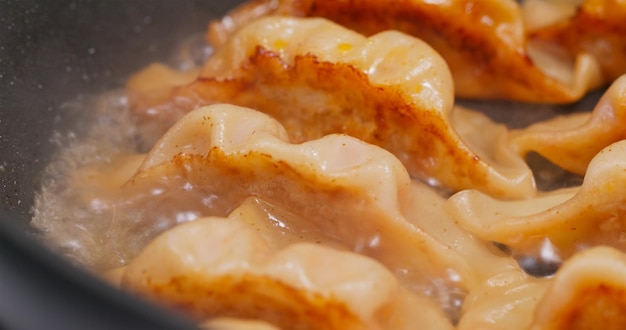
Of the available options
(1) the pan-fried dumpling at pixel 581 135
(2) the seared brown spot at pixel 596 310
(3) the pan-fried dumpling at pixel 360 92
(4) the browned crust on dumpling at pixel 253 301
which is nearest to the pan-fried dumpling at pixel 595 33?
(1) the pan-fried dumpling at pixel 581 135

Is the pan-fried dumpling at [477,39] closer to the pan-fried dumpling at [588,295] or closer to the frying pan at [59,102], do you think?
the frying pan at [59,102]

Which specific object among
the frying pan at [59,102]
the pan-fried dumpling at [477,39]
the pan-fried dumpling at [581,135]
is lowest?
the pan-fried dumpling at [581,135]

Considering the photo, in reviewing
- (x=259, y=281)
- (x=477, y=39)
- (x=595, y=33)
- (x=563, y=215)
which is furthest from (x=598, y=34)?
(x=259, y=281)

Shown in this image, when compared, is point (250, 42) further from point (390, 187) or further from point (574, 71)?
point (574, 71)

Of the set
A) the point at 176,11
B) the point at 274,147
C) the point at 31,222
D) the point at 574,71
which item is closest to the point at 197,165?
the point at 274,147

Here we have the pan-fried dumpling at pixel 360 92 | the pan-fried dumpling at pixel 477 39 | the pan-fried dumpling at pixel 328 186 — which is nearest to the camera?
the pan-fried dumpling at pixel 328 186
